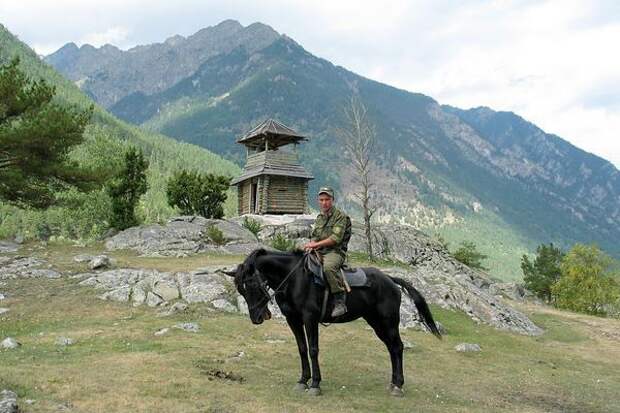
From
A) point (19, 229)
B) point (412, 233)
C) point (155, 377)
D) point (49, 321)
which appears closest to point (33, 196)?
point (49, 321)

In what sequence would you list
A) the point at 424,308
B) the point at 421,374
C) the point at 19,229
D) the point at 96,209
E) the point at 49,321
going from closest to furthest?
1. the point at 424,308
2. the point at 421,374
3. the point at 49,321
4. the point at 96,209
5. the point at 19,229

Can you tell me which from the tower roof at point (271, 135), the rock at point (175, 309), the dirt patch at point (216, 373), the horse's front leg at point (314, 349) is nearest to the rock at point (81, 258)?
the rock at point (175, 309)

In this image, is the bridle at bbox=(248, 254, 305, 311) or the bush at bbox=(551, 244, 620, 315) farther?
the bush at bbox=(551, 244, 620, 315)

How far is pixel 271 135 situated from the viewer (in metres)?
47.0

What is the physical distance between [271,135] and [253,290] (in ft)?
126

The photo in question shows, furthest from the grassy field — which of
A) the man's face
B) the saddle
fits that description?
the man's face

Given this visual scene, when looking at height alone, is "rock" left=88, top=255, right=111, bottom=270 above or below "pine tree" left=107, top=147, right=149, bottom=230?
below

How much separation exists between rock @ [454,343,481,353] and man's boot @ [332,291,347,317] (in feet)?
27.0

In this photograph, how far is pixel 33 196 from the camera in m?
25.5

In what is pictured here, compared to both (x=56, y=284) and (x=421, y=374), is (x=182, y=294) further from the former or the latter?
(x=421, y=374)

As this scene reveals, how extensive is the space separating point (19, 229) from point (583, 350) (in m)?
110

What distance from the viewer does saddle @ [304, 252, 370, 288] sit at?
995 centimetres

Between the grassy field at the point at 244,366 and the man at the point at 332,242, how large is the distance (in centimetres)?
212

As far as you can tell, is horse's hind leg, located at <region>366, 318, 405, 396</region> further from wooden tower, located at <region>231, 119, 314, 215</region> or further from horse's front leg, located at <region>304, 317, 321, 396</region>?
wooden tower, located at <region>231, 119, 314, 215</region>
